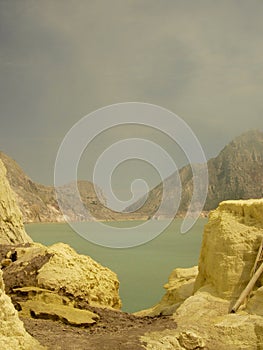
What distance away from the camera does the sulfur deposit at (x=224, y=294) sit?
1042cm

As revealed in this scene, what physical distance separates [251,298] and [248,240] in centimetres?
198

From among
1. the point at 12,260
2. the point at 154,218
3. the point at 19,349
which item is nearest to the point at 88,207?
the point at 154,218

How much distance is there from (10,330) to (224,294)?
7034 mm

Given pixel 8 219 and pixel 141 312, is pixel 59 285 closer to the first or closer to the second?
pixel 141 312

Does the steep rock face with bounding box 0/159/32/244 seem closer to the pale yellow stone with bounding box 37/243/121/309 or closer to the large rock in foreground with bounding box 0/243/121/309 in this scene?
the large rock in foreground with bounding box 0/243/121/309

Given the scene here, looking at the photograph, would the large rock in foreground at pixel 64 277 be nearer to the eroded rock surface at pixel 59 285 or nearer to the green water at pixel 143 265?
the eroded rock surface at pixel 59 285

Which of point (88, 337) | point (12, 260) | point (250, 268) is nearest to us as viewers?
point (88, 337)

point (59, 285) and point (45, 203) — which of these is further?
point (45, 203)

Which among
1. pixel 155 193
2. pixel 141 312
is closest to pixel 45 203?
pixel 155 193

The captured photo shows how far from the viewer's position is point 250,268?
13125 millimetres

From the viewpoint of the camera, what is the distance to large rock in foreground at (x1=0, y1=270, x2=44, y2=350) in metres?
8.58

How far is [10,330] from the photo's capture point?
8.75 meters

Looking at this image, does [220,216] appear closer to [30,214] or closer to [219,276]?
[219,276]

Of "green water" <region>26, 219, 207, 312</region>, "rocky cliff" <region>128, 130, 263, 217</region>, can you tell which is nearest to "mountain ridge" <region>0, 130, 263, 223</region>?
"rocky cliff" <region>128, 130, 263, 217</region>
